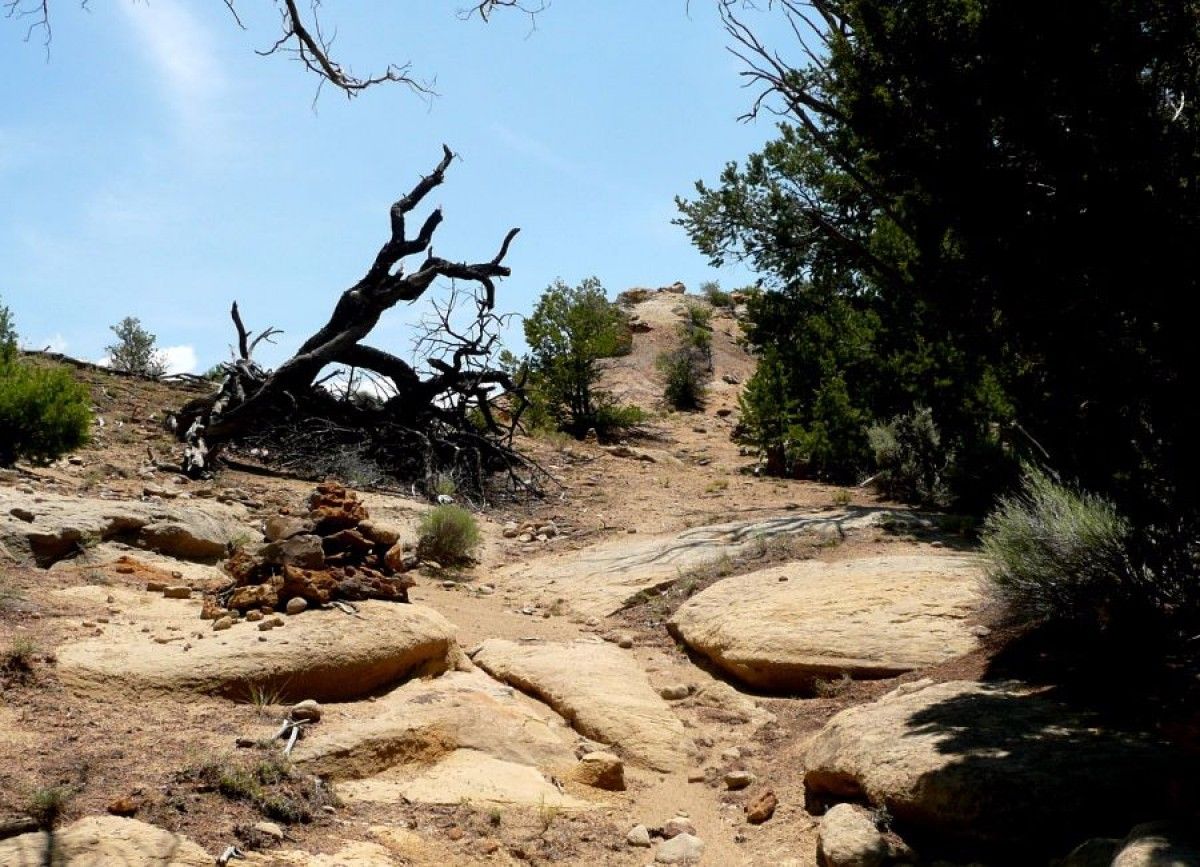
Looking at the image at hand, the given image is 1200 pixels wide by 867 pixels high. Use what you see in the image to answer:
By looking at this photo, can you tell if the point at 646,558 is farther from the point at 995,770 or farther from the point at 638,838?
the point at 995,770

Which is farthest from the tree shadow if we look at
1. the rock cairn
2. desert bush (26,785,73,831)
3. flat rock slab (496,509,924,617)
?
flat rock slab (496,509,924,617)

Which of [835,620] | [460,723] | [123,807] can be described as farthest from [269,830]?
[835,620]

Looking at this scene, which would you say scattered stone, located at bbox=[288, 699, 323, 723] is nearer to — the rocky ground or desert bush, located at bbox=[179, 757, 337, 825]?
the rocky ground

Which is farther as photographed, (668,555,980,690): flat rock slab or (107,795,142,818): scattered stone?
(668,555,980,690): flat rock slab

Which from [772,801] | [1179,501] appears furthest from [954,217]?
[772,801]

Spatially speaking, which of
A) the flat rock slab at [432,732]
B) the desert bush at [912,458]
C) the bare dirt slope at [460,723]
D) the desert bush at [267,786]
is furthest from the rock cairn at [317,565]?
the desert bush at [912,458]

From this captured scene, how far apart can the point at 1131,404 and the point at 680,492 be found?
9626 mm

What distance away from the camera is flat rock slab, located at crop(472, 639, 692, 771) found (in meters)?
5.71

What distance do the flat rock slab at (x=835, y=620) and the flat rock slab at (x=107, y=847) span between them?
3.82m

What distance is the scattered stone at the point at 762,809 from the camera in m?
4.89

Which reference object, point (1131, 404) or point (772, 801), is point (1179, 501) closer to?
point (1131, 404)

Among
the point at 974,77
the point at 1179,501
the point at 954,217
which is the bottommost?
the point at 1179,501

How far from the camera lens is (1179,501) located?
14.2 ft

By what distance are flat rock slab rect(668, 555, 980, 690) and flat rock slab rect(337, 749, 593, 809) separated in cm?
202
